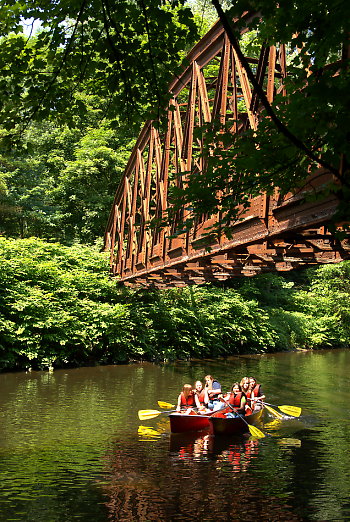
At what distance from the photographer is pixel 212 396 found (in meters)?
18.2

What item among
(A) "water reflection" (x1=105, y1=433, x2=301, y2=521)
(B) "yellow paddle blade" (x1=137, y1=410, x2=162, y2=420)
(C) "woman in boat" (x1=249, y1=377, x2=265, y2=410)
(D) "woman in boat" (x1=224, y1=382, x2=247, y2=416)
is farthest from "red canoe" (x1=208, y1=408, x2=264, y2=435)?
(B) "yellow paddle blade" (x1=137, y1=410, x2=162, y2=420)

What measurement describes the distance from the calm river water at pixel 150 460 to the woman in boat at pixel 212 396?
4.60ft

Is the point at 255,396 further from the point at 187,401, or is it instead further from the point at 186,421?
the point at 186,421

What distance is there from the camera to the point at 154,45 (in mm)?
7031

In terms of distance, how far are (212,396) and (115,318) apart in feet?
42.6

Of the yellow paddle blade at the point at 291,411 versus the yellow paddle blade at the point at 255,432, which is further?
the yellow paddle blade at the point at 291,411

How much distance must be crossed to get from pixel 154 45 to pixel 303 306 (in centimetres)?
4308

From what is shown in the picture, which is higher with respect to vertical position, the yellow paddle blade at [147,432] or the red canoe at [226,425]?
the red canoe at [226,425]

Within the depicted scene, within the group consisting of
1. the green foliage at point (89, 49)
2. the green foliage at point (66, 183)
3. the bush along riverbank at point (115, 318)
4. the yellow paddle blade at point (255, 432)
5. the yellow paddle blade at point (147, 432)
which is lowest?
the yellow paddle blade at point (147, 432)

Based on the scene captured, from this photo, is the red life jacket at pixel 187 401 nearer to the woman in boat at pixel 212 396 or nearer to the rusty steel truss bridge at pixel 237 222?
the woman in boat at pixel 212 396

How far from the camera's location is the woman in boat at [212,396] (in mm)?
16969

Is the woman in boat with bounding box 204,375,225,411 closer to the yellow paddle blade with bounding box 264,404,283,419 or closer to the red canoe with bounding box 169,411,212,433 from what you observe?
the red canoe with bounding box 169,411,212,433

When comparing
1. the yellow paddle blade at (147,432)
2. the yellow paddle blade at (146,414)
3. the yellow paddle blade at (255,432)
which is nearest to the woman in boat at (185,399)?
the yellow paddle blade at (146,414)

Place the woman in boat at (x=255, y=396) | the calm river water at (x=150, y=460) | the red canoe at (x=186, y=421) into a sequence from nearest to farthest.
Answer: the calm river water at (x=150, y=460), the red canoe at (x=186, y=421), the woman in boat at (x=255, y=396)
